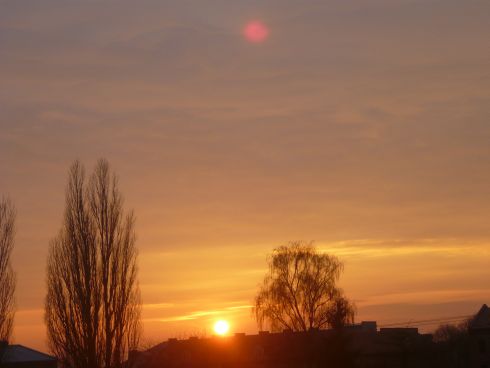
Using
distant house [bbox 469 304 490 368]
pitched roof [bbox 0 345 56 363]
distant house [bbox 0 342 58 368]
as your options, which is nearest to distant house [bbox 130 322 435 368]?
distant house [bbox 469 304 490 368]

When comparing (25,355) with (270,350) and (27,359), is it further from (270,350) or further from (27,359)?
(270,350)

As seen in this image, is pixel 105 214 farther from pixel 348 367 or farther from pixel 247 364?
pixel 247 364

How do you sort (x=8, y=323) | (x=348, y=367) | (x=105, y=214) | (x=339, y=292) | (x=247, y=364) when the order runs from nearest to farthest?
1. (x=105, y=214)
2. (x=8, y=323)
3. (x=348, y=367)
4. (x=339, y=292)
5. (x=247, y=364)

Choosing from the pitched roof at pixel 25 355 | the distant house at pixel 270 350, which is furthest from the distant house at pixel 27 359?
the distant house at pixel 270 350

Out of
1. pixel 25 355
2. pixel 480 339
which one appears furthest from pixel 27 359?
pixel 480 339

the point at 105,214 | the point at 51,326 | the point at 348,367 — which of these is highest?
the point at 105,214

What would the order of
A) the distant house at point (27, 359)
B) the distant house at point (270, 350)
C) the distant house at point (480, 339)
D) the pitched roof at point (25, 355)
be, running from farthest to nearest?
the distant house at point (480, 339) < the distant house at point (270, 350) < the pitched roof at point (25, 355) < the distant house at point (27, 359)

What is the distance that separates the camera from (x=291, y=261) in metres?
73.8

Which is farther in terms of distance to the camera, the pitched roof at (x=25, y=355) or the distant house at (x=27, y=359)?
the pitched roof at (x=25, y=355)

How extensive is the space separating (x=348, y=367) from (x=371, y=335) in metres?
35.7

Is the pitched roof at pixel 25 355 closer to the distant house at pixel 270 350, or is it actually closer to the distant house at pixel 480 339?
the distant house at pixel 270 350

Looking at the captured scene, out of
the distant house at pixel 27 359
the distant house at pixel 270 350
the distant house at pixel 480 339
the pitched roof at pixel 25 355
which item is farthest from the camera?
the distant house at pixel 480 339

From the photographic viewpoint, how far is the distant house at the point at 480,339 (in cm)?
8331

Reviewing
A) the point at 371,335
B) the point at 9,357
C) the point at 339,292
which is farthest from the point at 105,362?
the point at 371,335
